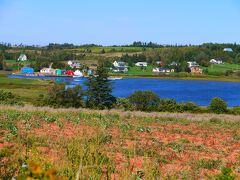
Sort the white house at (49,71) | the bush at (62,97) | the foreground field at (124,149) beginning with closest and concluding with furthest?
the foreground field at (124,149), the bush at (62,97), the white house at (49,71)

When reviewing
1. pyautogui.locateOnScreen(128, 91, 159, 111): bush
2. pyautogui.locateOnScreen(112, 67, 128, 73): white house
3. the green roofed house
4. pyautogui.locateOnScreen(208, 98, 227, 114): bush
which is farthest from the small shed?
pyautogui.locateOnScreen(208, 98, 227, 114): bush

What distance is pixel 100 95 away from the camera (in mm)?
55531

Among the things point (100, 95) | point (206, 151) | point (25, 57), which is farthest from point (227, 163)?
point (25, 57)

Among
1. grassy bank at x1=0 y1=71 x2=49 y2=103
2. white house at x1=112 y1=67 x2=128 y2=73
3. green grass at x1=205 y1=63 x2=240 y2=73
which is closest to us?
grassy bank at x1=0 y1=71 x2=49 y2=103

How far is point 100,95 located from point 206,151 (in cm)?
4425

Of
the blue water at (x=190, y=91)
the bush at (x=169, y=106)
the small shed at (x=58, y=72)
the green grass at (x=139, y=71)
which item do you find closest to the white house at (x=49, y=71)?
the small shed at (x=58, y=72)

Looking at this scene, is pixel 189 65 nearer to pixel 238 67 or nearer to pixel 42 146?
pixel 238 67

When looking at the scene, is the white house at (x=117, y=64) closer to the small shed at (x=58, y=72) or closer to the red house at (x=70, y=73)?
the red house at (x=70, y=73)

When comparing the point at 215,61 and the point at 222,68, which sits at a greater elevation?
the point at 215,61

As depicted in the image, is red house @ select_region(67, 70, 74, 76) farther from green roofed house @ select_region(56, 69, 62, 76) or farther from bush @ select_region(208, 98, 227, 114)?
bush @ select_region(208, 98, 227, 114)

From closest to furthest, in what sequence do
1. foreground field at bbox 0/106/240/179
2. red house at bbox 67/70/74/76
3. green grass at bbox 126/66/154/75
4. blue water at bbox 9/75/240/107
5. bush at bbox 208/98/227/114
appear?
foreground field at bbox 0/106/240/179
bush at bbox 208/98/227/114
blue water at bbox 9/75/240/107
red house at bbox 67/70/74/76
green grass at bbox 126/66/154/75

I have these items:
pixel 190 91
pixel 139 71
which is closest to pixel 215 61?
pixel 139 71

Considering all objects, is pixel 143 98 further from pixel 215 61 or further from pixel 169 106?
pixel 215 61

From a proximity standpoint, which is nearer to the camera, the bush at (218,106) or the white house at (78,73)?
the bush at (218,106)
